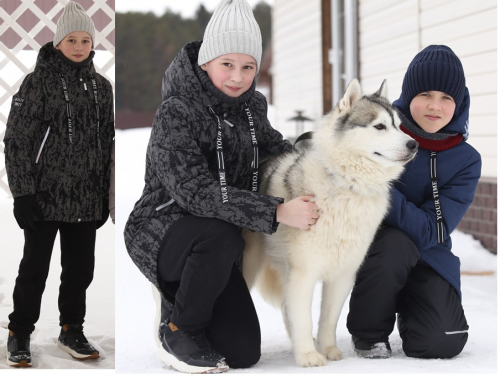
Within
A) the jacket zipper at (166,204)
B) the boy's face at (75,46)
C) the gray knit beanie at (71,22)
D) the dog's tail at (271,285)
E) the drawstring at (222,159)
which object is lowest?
the dog's tail at (271,285)

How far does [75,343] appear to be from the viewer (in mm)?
2428

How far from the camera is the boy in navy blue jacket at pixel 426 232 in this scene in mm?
2193

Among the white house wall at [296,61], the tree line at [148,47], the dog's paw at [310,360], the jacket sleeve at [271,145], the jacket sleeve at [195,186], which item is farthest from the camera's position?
the tree line at [148,47]

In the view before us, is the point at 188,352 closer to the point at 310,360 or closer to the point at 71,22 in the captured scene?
the point at 310,360

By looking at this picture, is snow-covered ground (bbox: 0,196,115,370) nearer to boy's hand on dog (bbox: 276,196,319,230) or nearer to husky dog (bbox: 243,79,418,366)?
husky dog (bbox: 243,79,418,366)

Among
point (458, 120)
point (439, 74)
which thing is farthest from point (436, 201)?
point (439, 74)

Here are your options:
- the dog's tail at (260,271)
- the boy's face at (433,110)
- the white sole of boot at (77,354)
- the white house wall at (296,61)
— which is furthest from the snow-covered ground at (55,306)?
the white house wall at (296,61)

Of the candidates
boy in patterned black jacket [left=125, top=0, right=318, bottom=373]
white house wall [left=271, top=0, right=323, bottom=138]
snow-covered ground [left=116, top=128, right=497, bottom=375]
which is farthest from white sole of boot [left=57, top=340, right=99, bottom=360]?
white house wall [left=271, top=0, right=323, bottom=138]

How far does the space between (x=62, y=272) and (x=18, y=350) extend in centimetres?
35

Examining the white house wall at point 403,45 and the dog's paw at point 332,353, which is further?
the white house wall at point 403,45

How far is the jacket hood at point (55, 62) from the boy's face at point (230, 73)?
1.99 ft

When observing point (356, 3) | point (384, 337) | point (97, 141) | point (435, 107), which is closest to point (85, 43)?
point (97, 141)

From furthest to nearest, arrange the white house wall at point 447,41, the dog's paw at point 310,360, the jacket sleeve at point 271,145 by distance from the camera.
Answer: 1. the white house wall at point 447,41
2. the jacket sleeve at point 271,145
3. the dog's paw at point 310,360

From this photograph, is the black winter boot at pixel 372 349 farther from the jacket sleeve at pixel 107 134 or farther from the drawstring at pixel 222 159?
the jacket sleeve at pixel 107 134
